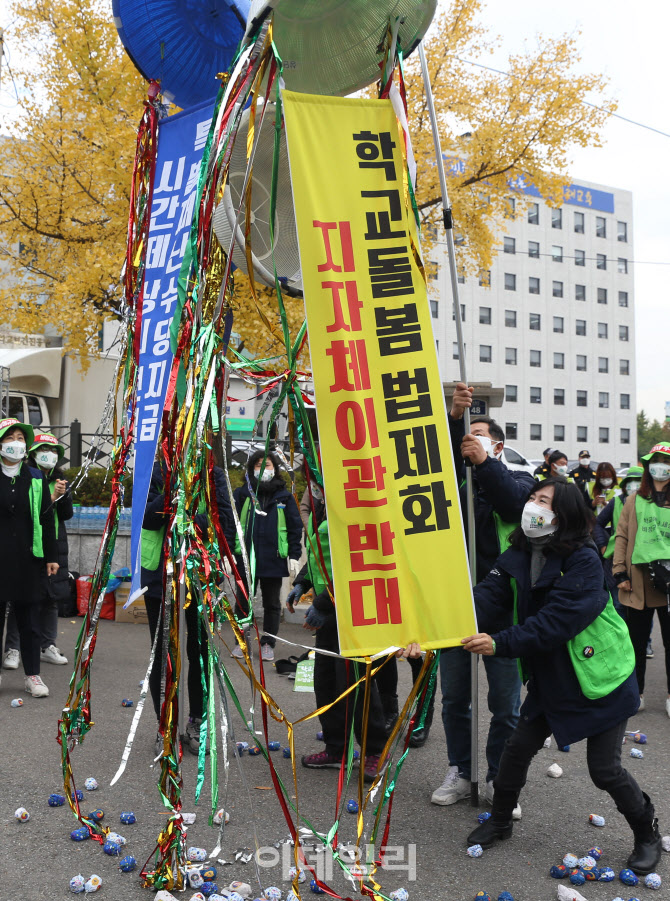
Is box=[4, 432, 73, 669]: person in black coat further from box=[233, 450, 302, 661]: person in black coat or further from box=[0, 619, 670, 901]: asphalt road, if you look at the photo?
box=[233, 450, 302, 661]: person in black coat

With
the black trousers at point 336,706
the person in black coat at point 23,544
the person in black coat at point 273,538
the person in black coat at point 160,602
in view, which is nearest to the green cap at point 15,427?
the person in black coat at point 23,544

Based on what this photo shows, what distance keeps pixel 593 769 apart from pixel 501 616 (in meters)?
0.77

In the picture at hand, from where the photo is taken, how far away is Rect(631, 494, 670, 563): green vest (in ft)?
19.6

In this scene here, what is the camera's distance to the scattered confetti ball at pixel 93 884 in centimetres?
315

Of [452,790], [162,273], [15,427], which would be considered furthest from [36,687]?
[162,273]

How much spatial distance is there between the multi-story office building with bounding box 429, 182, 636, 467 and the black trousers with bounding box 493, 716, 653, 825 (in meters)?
43.7

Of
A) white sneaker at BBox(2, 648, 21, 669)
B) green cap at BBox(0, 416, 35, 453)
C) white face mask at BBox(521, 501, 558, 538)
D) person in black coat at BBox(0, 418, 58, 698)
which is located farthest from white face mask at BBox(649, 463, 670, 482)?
white sneaker at BBox(2, 648, 21, 669)

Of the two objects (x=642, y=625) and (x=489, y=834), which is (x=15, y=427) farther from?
(x=642, y=625)

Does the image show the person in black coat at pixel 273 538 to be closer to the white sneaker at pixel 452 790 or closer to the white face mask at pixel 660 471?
the white face mask at pixel 660 471

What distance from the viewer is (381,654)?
2.92 meters

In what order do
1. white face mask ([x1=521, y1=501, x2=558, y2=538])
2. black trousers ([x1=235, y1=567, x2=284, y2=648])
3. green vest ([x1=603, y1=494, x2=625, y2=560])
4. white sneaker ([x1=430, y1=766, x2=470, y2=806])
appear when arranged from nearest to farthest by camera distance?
1. white face mask ([x1=521, y1=501, x2=558, y2=538])
2. white sneaker ([x1=430, y1=766, x2=470, y2=806])
3. green vest ([x1=603, y1=494, x2=625, y2=560])
4. black trousers ([x1=235, y1=567, x2=284, y2=648])

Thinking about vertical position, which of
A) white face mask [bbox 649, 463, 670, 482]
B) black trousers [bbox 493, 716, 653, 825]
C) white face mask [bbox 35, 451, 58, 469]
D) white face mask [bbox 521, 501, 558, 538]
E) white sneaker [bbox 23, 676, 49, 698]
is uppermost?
white face mask [bbox 35, 451, 58, 469]

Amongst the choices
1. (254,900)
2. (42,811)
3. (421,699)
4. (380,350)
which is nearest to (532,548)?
(421,699)

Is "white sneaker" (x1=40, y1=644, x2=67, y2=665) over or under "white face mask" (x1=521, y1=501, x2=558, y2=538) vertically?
under
